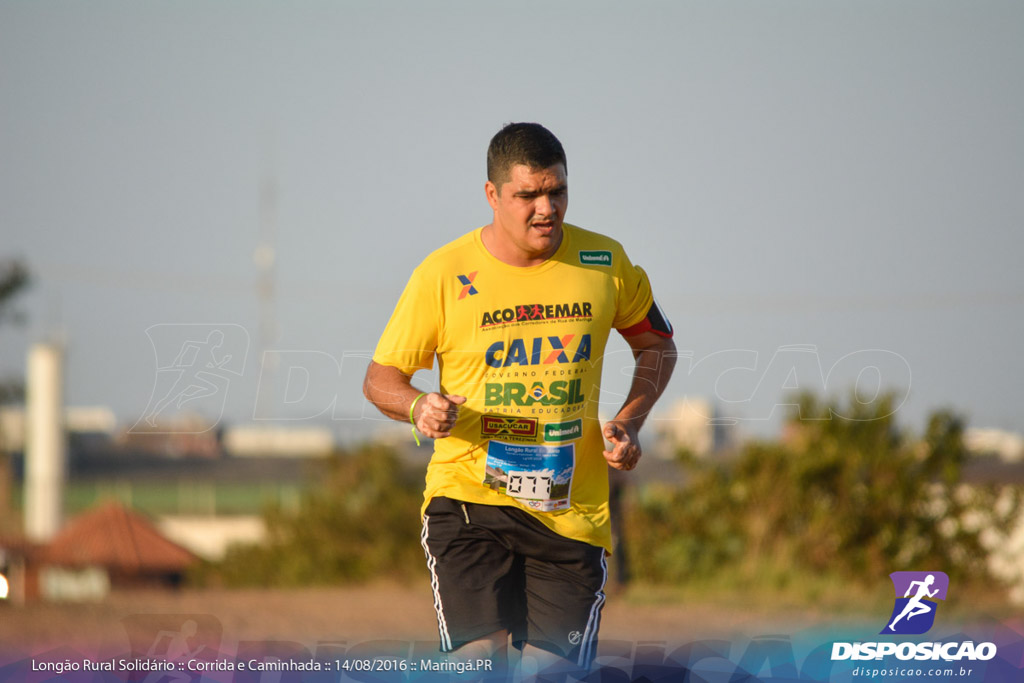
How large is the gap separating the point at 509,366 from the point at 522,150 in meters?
0.83

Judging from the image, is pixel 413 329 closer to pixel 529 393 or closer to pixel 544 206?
pixel 529 393

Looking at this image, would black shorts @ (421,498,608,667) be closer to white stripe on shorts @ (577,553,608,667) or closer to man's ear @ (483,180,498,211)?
white stripe on shorts @ (577,553,608,667)

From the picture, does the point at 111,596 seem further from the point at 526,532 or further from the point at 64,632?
the point at 526,532

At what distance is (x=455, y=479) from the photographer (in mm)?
4457

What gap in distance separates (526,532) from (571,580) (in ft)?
0.88

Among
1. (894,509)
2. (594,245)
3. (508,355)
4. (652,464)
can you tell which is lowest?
(652,464)

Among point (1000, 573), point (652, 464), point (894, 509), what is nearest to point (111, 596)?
point (894, 509)

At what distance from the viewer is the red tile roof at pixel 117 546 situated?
1673cm

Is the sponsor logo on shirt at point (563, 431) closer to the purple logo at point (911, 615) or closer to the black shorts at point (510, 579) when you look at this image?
the black shorts at point (510, 579)

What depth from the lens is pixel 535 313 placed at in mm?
4418

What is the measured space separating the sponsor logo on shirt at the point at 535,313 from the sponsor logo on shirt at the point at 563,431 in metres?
0.41

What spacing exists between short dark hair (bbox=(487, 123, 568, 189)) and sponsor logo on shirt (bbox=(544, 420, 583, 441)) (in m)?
0.96

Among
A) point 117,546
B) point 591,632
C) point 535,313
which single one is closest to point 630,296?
point 535,313

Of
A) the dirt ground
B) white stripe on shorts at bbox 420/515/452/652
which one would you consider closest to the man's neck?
white stripe on shorts at bbox 420/515/452/652
